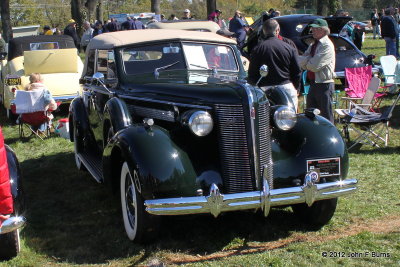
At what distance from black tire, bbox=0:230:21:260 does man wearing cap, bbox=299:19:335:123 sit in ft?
14.6

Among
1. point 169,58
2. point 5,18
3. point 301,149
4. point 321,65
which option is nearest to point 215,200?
point 301,149

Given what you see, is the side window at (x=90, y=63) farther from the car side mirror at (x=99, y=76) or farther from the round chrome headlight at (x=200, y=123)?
the round chrome headlight at (x=200, y=123)

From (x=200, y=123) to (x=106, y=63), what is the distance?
7.62ft

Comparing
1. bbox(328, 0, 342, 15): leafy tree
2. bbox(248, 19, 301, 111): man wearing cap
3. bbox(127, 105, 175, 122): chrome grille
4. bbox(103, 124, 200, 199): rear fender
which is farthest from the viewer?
bbox(328, 0, 342, 15): leafy tree

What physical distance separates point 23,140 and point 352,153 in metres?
5.69

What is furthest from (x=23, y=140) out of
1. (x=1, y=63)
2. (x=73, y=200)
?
(x=1, y=63)

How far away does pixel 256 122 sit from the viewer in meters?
4.19

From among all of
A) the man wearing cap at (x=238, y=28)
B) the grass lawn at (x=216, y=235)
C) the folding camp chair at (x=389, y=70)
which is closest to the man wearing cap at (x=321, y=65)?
the grass lawn at (x=216, y=235)

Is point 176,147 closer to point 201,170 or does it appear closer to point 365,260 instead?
point 201,170

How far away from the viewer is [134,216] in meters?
4.50

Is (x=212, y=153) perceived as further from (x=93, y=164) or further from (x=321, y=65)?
(x=321, y=65)

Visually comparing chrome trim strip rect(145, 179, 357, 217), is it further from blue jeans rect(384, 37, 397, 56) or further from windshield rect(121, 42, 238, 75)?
blue jeans rect(384, 37, 397, 56)

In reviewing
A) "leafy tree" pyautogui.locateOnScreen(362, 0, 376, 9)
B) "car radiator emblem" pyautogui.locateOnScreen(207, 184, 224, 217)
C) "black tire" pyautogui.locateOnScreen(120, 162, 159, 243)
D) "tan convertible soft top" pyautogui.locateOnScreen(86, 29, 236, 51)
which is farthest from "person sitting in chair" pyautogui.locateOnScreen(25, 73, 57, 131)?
"leafy tree" pyautogui.locateOnScreen(362, 0, 376, 9)

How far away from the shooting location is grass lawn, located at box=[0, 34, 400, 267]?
4.10 m
